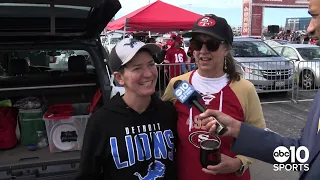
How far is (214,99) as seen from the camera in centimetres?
203

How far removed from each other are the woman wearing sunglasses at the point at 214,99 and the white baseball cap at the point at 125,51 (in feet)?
1.14

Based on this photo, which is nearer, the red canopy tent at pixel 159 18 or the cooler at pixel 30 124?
the cooler at pixel 30 124

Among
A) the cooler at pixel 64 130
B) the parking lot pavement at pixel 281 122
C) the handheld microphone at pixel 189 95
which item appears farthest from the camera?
A: the parking lot pavement at pixel 281 122

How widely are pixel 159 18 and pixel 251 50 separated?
127 inches

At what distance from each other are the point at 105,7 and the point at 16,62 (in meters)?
2.26

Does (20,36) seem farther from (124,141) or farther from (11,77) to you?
(124,141)

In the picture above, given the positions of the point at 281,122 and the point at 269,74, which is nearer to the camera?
the point at 281,122

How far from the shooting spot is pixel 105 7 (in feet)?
9.63

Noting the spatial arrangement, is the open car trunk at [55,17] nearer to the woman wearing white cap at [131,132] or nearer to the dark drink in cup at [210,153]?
the woman wearing white cap at [131,132]

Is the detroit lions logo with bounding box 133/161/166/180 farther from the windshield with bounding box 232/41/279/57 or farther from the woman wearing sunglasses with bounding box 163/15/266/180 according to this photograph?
the windshield with bounding box 232/41/279/57

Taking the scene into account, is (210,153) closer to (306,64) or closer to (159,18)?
(159,18)

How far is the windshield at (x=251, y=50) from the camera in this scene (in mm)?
10306

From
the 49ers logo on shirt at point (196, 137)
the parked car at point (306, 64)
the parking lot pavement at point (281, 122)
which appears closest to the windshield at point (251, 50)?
the parked car at point (306, 64)

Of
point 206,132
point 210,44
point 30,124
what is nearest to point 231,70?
point 210,44
